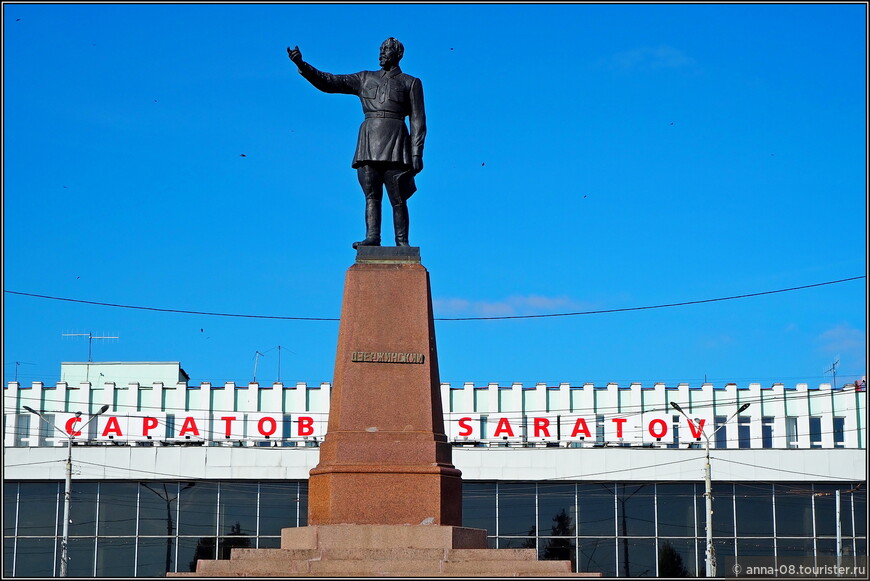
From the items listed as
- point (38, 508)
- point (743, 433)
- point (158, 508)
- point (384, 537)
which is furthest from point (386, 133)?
point (743, 433)

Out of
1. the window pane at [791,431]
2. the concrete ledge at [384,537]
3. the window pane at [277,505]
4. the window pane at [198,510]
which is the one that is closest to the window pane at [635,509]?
the window pane at [791,431]

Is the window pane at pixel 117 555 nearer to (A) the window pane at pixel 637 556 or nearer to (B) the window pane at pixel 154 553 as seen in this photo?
(B) the window pane at pixel 154 553

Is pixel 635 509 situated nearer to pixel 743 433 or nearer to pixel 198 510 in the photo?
pixel 743 433

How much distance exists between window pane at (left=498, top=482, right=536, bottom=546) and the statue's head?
2975cm

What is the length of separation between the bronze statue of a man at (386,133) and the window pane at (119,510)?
100ft

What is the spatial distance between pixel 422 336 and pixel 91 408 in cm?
3633

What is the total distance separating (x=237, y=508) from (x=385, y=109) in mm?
30224

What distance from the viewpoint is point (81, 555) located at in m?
43.6

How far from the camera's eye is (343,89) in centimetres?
1596

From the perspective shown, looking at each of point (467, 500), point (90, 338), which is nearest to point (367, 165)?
point (467, 500)

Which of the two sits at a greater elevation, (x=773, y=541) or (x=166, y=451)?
(x=166, y=451)

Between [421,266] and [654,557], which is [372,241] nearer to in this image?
[421,266]

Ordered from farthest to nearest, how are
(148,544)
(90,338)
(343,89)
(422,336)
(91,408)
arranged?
(90,338) < (91,408) < (148,544) < (343,89) < (422,336)

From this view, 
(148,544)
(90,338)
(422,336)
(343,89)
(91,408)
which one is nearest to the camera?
(422,336)
